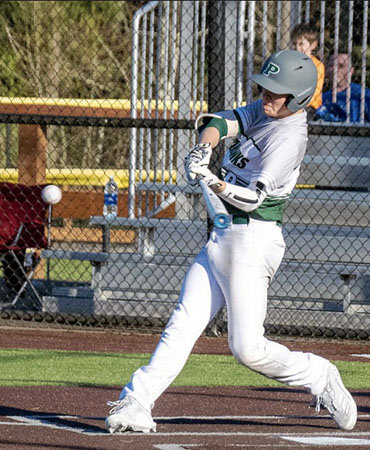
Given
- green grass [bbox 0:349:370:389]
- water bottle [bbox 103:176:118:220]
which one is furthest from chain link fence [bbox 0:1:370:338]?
green grass [bbox 0:349:370:389]

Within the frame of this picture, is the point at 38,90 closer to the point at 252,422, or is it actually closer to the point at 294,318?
the point at 294,318

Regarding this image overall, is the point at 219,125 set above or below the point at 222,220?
above

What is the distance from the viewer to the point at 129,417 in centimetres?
550

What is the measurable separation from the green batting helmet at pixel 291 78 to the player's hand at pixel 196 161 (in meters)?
0.45

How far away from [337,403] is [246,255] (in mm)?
923

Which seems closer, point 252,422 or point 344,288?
point 252,422

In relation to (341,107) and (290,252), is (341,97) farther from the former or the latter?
(290,252)

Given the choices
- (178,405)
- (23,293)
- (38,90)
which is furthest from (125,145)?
(178,405)

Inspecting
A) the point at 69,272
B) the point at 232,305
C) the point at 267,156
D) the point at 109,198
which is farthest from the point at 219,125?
the point at 69,272

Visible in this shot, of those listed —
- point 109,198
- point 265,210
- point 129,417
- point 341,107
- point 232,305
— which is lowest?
point 109,198

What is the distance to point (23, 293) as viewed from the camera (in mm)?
13320

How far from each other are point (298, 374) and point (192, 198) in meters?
6.17

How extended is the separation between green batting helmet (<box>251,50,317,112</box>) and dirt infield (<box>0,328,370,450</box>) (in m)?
1.67

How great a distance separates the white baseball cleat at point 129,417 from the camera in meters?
5.50
